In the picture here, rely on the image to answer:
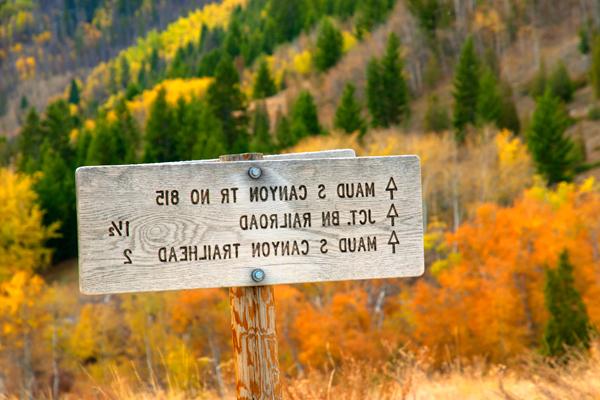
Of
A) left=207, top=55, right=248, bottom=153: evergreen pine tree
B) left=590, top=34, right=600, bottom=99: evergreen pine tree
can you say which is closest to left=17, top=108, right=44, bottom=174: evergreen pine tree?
left=207, top=55, right=248, bottom=153: evergreen pine tree

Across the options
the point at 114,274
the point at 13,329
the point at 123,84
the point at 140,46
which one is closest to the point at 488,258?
the point at 13,329

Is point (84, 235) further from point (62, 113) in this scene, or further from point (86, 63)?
point (86, 63)

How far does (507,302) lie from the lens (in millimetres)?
38125

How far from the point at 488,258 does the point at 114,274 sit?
38623 millimetres

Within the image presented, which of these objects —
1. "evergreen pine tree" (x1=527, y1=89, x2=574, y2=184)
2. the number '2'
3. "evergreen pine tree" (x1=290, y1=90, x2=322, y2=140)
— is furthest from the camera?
"evergreen pine tree" (x1=290, y1=90, x2=322, y2=140)

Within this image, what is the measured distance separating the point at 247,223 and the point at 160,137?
6176 cm

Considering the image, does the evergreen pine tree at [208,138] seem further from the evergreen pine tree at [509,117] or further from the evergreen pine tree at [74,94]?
the evergreen pine tree at [74,94]

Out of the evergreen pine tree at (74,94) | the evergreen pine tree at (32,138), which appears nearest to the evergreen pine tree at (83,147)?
the evergreen pine tree at (32,138)

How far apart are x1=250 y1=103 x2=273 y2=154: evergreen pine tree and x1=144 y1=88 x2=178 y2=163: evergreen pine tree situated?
6.24 meters

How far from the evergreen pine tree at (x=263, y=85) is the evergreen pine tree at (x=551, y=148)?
113 ft

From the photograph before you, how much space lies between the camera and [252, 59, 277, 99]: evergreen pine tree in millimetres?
78375

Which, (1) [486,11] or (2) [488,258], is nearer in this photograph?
(2) [488,258]

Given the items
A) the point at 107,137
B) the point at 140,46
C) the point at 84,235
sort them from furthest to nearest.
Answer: the point at 140,46 < the point at 107,137 < the point at 84,235

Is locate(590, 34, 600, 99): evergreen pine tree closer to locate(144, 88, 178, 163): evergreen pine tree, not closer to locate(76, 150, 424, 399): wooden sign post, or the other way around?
locate(144, 88, 178, 163): evergreen pine tree
